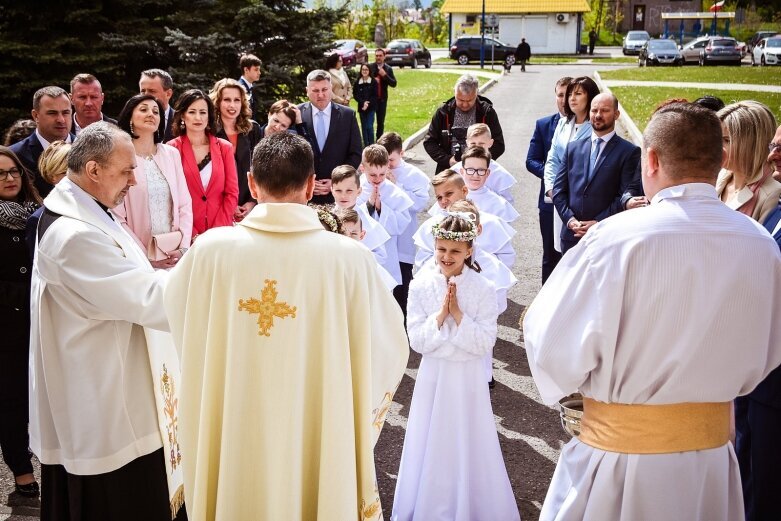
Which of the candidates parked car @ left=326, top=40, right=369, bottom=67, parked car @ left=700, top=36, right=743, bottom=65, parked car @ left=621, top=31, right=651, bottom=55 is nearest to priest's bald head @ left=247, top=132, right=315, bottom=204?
parked car @ left=326, top=40, right=369, bottom=67

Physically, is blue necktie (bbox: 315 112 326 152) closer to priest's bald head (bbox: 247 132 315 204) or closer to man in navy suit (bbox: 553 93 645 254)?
man in navy suit (bbox: 553 93 645 254)

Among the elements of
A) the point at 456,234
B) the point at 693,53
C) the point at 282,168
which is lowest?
the point at 456,234

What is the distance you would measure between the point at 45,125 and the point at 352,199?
2.63 metres

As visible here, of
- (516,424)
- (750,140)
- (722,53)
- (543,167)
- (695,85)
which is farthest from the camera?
(722,53)

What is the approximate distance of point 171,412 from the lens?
415 centimetres

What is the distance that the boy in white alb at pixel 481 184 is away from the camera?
7.54m

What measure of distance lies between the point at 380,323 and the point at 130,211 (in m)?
3.13

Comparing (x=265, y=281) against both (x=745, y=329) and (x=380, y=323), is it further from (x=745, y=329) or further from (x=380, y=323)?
(x=745, y=329)

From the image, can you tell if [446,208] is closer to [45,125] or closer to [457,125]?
[457,125]

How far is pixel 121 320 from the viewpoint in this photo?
386cm

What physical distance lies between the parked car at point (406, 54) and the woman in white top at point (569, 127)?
3570cm

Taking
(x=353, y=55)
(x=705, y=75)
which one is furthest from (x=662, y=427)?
(x=353, y=55)

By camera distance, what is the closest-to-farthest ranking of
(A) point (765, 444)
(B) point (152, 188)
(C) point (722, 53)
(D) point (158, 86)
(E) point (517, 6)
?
(A) point (765, 444) < (B) point (152, 188) < (D) point (158, 86) < (C) point (722, 53) < (E) point (517, 6)

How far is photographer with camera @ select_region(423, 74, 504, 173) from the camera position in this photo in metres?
9.11
